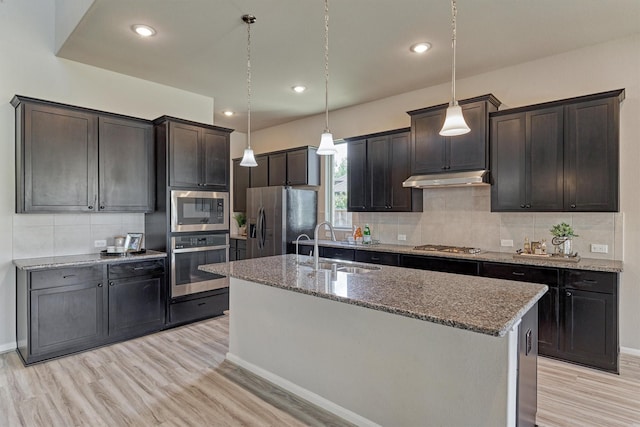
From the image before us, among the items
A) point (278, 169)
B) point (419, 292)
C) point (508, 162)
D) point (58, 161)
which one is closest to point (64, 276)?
point (58, 161)

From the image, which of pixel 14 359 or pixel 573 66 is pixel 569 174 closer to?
pixel 573 66

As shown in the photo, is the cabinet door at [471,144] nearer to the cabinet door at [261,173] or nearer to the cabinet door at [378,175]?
the cabinet door at [378,175]

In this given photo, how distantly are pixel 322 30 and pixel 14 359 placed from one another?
408 cm

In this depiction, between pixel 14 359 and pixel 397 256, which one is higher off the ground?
pixel 397 256

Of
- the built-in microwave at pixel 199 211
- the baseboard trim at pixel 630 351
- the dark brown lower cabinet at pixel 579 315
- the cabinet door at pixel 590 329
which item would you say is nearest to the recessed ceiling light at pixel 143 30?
the built-in microwave at pixel 199 211

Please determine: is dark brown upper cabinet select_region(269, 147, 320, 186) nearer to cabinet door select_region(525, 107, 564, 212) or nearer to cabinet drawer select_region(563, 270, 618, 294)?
cabinet door select_region(525, 107, 564, 212)

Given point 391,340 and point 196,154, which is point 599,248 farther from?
point 196,154

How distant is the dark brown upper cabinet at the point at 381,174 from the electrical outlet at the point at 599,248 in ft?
5.90

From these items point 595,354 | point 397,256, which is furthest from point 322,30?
point 595,354

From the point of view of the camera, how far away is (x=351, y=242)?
4910 mm

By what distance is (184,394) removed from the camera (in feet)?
8.78

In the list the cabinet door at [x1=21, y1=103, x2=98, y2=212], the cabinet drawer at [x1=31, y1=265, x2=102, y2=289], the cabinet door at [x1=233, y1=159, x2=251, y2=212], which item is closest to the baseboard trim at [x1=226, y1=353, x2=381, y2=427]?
the cabinet drawer at [x1=31, y1=265, x2=102, y2=289]

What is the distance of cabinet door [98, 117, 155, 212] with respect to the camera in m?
3.80

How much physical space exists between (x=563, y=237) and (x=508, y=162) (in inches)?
34.7
